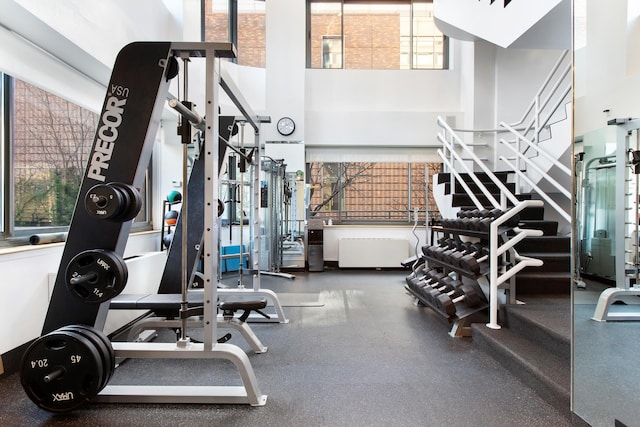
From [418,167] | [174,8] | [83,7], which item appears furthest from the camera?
[418,167]

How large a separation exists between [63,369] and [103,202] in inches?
32.8

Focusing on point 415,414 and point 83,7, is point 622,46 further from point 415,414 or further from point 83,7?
point 83,7

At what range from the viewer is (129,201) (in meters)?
1.73

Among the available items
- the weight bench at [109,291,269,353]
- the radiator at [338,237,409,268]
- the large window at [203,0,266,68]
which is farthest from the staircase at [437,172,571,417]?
the large window at [203,0,266,68]

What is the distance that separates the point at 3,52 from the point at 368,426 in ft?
10.7

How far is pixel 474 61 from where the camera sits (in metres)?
5.68

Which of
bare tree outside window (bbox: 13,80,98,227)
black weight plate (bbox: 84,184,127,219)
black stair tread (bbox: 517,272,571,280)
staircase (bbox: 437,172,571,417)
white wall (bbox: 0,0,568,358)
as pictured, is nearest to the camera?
black weight plate (bbox: 84,184,127,219)

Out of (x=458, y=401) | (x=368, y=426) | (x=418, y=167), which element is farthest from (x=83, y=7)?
(x=418, y=167)

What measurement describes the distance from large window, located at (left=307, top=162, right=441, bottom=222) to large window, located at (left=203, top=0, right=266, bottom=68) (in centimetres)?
225

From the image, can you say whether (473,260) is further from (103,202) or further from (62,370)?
(62,370)

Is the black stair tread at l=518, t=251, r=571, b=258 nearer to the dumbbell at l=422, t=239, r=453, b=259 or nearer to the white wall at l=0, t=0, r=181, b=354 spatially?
the dumbbell at l=422, t=239, r=453, b=259

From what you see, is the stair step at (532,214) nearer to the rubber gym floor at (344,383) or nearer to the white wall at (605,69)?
the rubber gym floor at (344,383)

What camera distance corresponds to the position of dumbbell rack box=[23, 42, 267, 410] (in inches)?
72.1

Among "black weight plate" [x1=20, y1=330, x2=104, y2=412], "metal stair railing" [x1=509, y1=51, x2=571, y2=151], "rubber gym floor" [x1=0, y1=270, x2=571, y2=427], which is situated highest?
"metal stair railing" [x1=509, y1=51, x2=571, y2=151]
